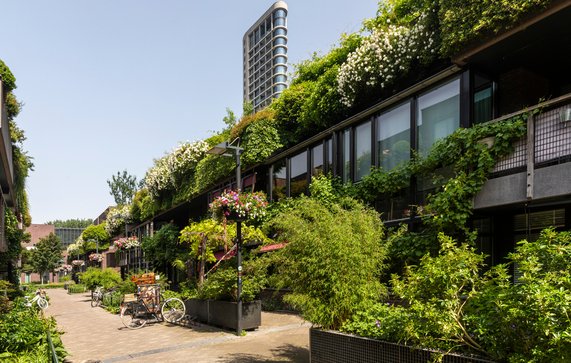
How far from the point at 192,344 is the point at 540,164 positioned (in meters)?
8.90

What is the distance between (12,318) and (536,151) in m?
11.1

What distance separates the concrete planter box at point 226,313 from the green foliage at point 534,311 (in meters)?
7.91

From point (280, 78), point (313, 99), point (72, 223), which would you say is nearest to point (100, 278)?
point (313, 99)

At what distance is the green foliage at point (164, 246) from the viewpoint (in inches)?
1096

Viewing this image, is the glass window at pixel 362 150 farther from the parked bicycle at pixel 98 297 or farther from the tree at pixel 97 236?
the tree at pixel 97 236

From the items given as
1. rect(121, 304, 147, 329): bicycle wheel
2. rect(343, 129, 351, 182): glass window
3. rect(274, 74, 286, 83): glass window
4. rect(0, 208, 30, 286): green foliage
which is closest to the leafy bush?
rect(343, 129, 351, 182): glass window

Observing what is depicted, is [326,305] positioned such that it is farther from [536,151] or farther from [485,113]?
[485,113]

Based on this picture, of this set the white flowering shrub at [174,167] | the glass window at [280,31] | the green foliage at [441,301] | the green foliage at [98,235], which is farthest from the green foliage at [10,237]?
the glass window at [280,31]

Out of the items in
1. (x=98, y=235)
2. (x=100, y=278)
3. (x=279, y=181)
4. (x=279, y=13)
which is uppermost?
(x=279, y=13)

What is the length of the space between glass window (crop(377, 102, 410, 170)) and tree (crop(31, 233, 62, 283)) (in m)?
69.4

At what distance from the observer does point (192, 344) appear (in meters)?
10.7

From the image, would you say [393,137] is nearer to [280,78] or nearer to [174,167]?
[174,167]

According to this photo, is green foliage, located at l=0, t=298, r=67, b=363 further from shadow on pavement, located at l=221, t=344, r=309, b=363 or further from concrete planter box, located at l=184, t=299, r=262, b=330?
concrete planter box, located at l=184, t=299, r=262, b=330

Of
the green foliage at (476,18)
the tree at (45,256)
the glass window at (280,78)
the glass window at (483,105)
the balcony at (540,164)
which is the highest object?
the glass window at (280,78)
